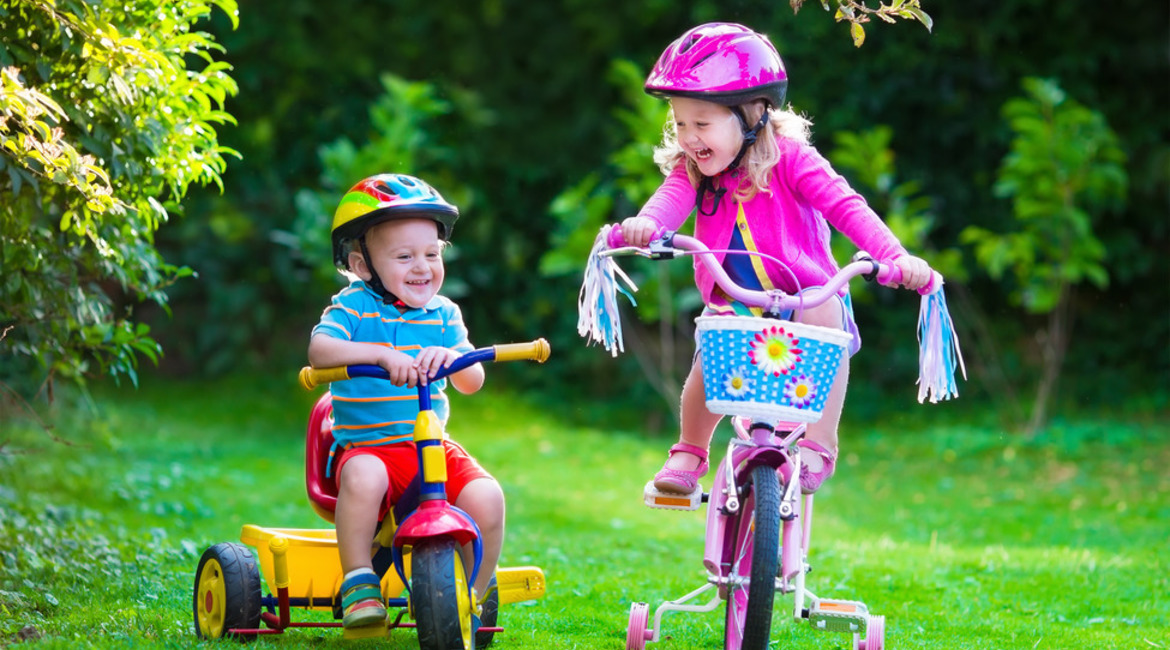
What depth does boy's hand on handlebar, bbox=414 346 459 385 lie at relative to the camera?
3.70m

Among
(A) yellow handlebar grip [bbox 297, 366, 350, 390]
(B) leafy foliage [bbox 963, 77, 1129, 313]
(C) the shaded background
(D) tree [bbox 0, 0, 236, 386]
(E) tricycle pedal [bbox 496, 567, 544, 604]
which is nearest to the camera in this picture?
(A) yellow handlebar grip [bbox 297, 366, 350, 390]

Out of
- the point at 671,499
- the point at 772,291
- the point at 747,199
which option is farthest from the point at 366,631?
the point at 747,199

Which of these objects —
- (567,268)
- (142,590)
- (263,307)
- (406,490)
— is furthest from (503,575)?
(263,307)

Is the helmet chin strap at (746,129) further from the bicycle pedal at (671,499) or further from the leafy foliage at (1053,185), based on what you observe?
the leafy foliage at (1053,185)

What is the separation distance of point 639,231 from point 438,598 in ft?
3.68

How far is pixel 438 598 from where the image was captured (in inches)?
141

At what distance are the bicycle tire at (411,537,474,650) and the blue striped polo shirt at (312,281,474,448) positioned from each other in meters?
0.44

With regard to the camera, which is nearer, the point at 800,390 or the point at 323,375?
the point at 800,390

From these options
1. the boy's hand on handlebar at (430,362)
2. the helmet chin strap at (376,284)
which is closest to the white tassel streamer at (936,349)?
the boy's hand on handlebar at (430,362)

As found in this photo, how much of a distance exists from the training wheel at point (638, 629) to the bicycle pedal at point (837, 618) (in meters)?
0.51

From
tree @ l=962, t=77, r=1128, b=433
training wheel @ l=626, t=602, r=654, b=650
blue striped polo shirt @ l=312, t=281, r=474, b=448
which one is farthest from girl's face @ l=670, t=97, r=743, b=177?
tree @ l=962, t=77, r=1128, b=433

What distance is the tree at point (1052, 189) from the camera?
1020cm

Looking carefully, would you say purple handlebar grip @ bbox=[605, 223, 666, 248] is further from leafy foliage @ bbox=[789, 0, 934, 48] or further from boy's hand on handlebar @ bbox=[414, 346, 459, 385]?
leafy foliage @ bbox=[789, 0, 934, 48]

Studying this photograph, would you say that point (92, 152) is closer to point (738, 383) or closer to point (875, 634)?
point (738, 383)
